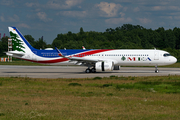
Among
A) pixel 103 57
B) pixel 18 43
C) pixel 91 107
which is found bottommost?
pixel 91 107

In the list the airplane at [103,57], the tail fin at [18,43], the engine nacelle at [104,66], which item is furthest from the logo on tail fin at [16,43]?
the engine nacelle at [104,66]

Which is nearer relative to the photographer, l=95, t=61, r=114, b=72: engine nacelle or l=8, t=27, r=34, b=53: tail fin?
l=95, t=61, r=114, b=72: engine nacelle

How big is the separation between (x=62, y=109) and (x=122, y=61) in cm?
2818

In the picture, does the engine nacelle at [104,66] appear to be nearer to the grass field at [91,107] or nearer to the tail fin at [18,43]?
the tail fin at [18,43]

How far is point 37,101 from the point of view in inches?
575

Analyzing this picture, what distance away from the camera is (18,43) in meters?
43.9

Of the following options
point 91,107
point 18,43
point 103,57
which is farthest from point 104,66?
point 91,107

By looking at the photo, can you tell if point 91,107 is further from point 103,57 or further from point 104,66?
point 103,57

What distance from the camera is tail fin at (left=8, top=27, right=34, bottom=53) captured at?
43.8m

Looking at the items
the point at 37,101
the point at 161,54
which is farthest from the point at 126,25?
Result: the point at 37,101

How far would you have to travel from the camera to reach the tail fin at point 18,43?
43781 millimetres

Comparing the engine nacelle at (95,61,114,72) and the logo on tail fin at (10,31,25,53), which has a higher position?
the logo on tail fin at (10,31,25,53)

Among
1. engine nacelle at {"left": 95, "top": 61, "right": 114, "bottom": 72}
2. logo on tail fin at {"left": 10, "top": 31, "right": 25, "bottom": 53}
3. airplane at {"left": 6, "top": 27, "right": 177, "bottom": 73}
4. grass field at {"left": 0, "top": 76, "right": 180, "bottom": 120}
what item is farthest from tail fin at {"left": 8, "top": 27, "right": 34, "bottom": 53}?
grass field at {"left": 0, "top": 76, "right": 180, "bottom": 120}

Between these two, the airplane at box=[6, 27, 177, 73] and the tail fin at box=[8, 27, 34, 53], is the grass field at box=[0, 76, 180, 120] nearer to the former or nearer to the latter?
the airplane at box=[6, 27, 177, 73]
